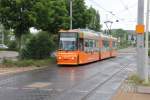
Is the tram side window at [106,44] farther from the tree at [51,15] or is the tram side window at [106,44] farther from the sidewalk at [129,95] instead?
the sidewalk at [129,95]

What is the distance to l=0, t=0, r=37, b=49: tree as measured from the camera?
35.3m

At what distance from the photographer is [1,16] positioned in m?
36.1

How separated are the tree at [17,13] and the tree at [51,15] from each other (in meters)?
0.66

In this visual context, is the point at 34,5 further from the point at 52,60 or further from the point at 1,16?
the point at 52,60

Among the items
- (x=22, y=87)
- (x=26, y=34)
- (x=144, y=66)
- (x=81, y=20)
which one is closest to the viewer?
(x=22, y=87)

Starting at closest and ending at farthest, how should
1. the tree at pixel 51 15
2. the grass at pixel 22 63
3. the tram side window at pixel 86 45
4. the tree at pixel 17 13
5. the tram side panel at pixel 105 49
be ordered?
the grass at pixel 22 63 → the tree at pixel 17 13 → the tree at pixel 51 15 → the tram side window at pixel 86 45 → the tram side panel at pixel 105 49

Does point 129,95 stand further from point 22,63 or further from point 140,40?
point 22,63

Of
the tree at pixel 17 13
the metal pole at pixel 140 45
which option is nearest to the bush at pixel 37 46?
the tree at pixel 17 13

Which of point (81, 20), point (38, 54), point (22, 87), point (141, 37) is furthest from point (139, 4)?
point (81, 20)

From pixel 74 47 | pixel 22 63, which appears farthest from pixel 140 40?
pixel 74 47

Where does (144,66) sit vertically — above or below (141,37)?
below

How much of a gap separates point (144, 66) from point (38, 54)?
2145cm

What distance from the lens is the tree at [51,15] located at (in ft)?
119

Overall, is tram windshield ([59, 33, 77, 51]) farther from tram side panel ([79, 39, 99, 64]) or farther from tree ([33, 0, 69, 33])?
tree ([33, 0, 69, 33])
